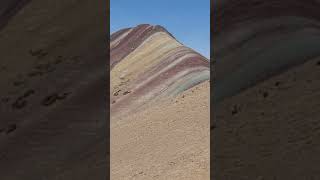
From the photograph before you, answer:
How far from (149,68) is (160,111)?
43.6 ft

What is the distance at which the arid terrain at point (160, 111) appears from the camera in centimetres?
1300

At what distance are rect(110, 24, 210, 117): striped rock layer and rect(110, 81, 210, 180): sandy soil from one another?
4.63 m

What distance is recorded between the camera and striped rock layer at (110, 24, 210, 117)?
1038 inches
